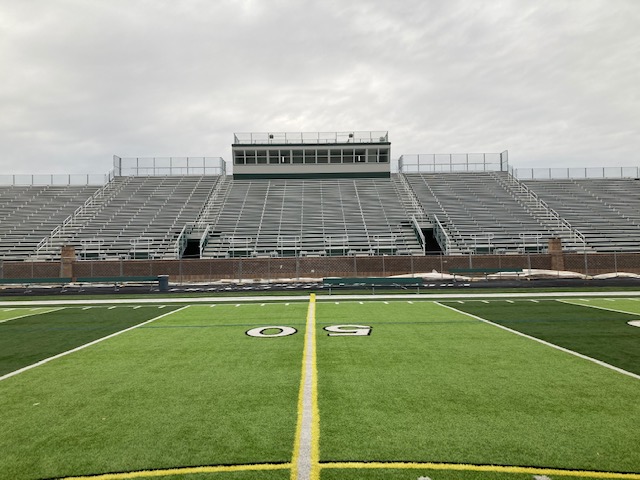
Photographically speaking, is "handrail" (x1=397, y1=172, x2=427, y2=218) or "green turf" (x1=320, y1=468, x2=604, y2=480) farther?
"handrail" (x1=397, y1=172, x2=427, y2=218)

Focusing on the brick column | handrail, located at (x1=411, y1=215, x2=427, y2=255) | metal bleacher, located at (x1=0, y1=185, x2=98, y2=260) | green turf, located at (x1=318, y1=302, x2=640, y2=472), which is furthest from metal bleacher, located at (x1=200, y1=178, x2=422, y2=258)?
green turf, located at (x1=318, y1=302, x2=640, y2=472)

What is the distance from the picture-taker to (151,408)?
584 cm

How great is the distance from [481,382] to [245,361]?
4.32m

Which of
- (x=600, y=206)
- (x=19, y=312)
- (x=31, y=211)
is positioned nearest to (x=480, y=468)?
(x=19, y=312)

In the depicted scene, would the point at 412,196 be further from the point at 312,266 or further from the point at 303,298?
the point at 303,298

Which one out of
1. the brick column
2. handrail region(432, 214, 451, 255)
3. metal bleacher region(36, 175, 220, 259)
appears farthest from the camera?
Result: metal bleacher region(36, 175, 220, 259)

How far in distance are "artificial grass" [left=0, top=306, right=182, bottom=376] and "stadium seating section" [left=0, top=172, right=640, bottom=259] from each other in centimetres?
1675

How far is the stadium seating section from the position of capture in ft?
112

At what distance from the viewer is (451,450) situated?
4477 mm

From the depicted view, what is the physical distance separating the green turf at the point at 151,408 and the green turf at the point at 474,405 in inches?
31.4

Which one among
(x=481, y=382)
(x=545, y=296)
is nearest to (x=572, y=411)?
(x=481, y=382)

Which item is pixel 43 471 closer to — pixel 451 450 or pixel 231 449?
pixel 231 449

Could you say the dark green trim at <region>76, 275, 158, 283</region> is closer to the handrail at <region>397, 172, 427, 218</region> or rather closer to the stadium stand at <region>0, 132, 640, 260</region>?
the stadium stand at <region>0, 132, 640, 260</region>

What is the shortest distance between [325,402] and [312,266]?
2469 cm
